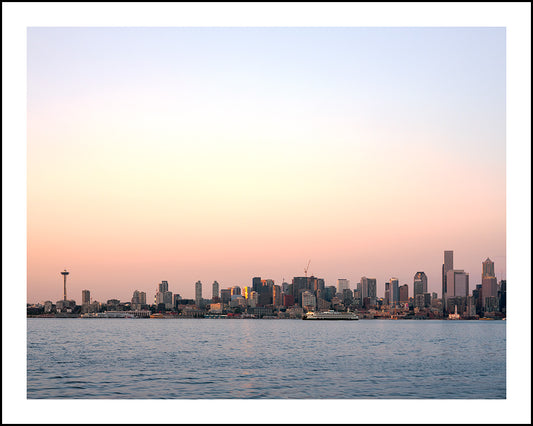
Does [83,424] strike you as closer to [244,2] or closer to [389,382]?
[244,2]

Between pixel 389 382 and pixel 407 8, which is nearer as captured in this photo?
pixel 407 8

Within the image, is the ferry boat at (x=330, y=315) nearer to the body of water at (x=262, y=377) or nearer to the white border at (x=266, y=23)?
the body of water at (x=262, y=377)

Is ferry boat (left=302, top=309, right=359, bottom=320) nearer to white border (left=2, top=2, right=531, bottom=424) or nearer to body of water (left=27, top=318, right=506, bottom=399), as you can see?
body of water (left=27, top=318, right=506, bottom=399)

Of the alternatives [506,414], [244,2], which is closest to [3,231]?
[244,2]

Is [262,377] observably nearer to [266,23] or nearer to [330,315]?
[266,23]

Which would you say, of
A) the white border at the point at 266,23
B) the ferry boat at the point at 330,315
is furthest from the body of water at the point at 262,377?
the ferry boat at the point at 330,315

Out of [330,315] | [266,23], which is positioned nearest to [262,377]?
[266,23]
